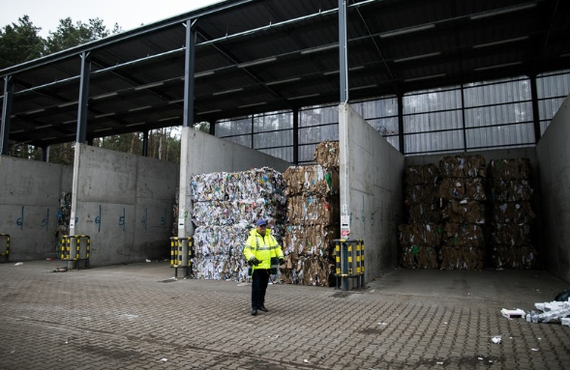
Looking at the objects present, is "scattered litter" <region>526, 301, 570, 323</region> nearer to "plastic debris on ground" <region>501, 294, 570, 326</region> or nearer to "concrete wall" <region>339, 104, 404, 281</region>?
"plastic debris on ground" <region>501, 294, 570, 326</region>

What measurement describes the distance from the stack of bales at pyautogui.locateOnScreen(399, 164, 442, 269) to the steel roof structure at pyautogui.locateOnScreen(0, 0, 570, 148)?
4.73 metres

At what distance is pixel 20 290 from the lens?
10.6 metres

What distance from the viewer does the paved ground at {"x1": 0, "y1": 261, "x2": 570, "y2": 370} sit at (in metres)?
4.93

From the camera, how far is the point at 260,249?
7574 mm

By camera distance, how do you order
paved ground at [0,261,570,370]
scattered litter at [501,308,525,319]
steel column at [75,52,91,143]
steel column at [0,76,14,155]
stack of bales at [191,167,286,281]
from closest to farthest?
1. paved ground at [0,261,570,370]
2. scattered litter at [501,308,525,319]
3. stack of bales at [191,167,286,281]
4. steel column at [75,52,91,143]
5. steel column at [0,76,14,155]

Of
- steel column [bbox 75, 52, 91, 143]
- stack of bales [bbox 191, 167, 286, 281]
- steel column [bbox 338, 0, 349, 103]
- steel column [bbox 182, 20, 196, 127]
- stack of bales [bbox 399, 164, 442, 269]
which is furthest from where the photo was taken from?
steel column [bbox 75, 52, 91, 143]

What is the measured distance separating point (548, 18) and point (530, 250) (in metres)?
7.92

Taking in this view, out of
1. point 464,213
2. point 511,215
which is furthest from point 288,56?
point 511,215

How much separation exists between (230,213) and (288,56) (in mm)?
7364

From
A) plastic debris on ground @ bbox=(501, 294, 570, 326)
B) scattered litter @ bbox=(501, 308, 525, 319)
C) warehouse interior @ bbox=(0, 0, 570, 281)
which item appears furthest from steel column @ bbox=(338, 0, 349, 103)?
plastic debris on ground @ bbox=(501, 294, 570, 326)

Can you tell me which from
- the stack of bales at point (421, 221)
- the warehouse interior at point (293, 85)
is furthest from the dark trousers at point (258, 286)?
the stack of bales at point (421, 221)

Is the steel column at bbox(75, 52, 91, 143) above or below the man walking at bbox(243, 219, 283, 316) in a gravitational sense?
above

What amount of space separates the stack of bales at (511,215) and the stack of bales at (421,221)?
1.99 metres

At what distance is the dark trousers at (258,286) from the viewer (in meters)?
7.52
